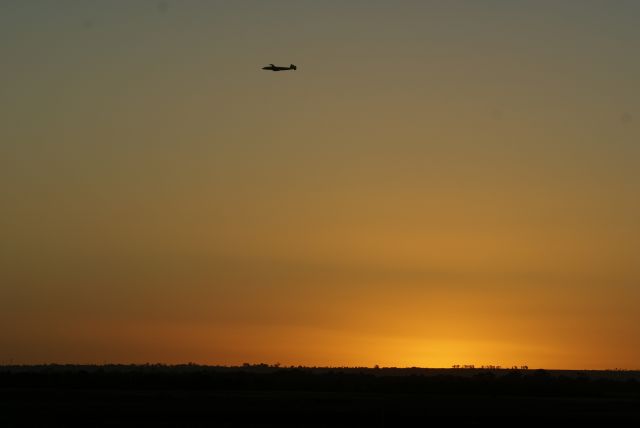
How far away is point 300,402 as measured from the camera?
227ft

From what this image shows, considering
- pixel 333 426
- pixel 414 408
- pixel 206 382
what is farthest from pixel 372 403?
pixel 206 382

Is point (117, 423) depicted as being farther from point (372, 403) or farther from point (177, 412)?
point (372, 403)

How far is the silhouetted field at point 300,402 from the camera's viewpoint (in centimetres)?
5484

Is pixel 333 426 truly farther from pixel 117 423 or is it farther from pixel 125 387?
pixel 125 387

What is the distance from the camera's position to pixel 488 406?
68.6m

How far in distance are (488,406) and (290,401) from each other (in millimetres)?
12527

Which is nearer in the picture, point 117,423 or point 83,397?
point 117,423

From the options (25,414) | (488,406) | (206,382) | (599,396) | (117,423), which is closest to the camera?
(117,423)

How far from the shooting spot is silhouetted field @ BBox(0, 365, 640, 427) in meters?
54.8

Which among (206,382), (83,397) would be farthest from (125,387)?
(83,397)

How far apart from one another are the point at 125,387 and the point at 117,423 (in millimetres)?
36948

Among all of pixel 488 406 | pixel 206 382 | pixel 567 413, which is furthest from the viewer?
pixel 206 382

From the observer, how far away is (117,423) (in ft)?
168

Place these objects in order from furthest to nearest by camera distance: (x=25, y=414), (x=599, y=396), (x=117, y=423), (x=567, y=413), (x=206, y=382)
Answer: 1. (x=206, y=382)
2. (x=599, y=396)
3. (x=567, y=413)
4. (x=25, y=414)
5. (x=117, y=423)
